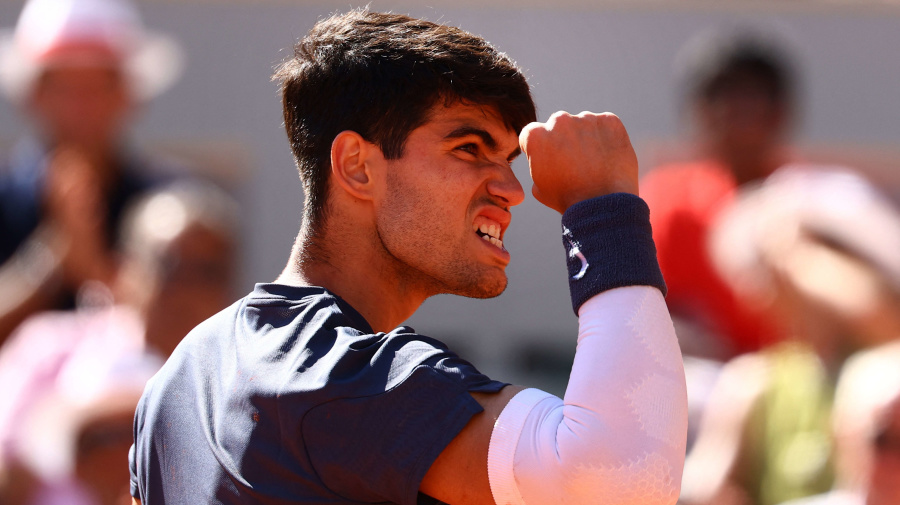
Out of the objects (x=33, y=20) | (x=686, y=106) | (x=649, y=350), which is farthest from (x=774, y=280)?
(x=33, y=20)

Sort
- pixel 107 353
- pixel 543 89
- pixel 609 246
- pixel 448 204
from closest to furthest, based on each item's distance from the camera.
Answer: pixel 609 246 → pixel 448 204 → pixel 107 353 → pixel 543 89

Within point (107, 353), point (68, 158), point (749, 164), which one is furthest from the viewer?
point (68, 158)

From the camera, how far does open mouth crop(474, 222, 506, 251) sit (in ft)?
6.26

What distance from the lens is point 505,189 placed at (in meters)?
1.89

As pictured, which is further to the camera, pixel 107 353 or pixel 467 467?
pixel 107 353

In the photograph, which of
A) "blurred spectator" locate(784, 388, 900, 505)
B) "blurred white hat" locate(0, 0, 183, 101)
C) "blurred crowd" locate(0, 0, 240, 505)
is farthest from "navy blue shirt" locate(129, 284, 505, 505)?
"blurred white hat" locate(0, 0, 183, 101)

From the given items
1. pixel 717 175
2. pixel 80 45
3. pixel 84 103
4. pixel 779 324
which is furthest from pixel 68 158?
pixel 779 324

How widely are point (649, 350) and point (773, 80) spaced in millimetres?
3590

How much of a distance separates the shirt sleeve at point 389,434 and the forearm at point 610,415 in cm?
8

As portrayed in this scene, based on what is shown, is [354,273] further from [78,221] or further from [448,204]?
[78,221]

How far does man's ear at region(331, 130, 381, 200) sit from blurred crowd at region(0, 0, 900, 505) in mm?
1823

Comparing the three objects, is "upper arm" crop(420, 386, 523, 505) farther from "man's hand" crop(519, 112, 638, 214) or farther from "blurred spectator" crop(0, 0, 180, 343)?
"blurred spectator" crop(0, 0, 180, 343)

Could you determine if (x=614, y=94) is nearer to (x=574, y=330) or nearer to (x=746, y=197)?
(x=574, y=330)

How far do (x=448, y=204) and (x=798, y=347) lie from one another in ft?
7.23
